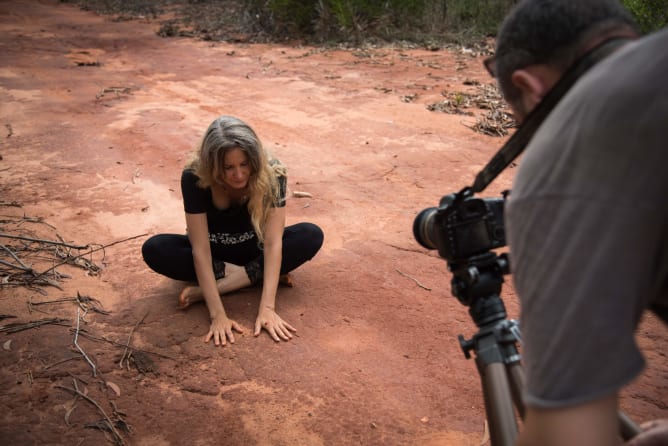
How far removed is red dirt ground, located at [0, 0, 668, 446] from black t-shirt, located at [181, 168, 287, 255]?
32cm

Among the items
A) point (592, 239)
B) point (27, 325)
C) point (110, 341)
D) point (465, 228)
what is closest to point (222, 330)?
point (110, 341)

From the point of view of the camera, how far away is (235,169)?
8.95 ft

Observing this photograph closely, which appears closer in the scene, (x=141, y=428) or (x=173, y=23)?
(x=141, y=428)

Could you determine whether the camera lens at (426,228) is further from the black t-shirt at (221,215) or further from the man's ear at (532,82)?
the black t-shirt at (221,215)

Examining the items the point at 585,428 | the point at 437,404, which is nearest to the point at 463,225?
the point at 585,428

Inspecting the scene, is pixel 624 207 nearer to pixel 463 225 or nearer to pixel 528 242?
pixel 528 242

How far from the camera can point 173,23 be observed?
42.9 ft

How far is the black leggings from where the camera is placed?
3.00 m

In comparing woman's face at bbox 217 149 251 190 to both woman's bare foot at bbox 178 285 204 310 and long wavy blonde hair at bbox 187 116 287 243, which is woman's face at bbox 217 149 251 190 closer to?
long wavy blonde hair at bbox 187 116 287 243

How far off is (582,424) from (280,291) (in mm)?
2439

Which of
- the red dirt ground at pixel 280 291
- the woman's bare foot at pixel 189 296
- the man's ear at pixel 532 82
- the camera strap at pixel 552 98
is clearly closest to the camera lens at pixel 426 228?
the camera strap at pixel 552 98

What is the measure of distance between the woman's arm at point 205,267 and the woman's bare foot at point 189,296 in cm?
13

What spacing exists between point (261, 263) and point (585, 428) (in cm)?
241

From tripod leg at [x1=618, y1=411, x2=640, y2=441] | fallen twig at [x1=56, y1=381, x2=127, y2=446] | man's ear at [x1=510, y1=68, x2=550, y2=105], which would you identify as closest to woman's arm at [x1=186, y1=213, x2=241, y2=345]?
fallen twig at [x1=56, y1=381, x2=127, y2=446]
